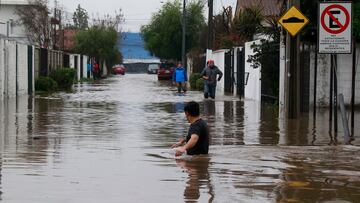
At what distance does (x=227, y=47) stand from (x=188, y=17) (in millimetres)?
35603

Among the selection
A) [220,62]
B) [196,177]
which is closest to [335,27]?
[196,177]

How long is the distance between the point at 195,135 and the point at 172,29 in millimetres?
65306

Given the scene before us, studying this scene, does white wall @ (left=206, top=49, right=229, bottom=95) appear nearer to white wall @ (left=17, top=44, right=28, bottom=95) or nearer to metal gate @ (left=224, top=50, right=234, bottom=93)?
metal gate @ (left=224, top=50, right=234, bottom=93)

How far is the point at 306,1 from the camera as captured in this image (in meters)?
23.4

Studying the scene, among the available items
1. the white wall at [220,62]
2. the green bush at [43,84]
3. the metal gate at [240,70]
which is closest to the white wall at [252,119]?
the metal gate at [240,70]

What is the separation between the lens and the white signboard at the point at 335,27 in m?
16.1

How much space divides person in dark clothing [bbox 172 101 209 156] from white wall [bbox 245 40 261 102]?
54.0ft

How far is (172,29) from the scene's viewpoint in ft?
252

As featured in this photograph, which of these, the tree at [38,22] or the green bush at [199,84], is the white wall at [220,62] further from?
the tree at [38,22]

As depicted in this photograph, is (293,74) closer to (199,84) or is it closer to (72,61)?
(199,84)

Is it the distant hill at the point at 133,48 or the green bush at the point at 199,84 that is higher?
→ the distant hill at the point at 133,48

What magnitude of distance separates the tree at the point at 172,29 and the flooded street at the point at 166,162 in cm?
5516

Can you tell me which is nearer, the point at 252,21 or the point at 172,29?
the point at 252,21

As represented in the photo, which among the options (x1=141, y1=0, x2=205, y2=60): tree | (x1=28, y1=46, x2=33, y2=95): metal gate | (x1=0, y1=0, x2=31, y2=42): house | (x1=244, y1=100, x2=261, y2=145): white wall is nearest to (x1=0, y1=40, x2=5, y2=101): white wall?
(x1=28, y1=46, x2=33, y2=95): metal gate
